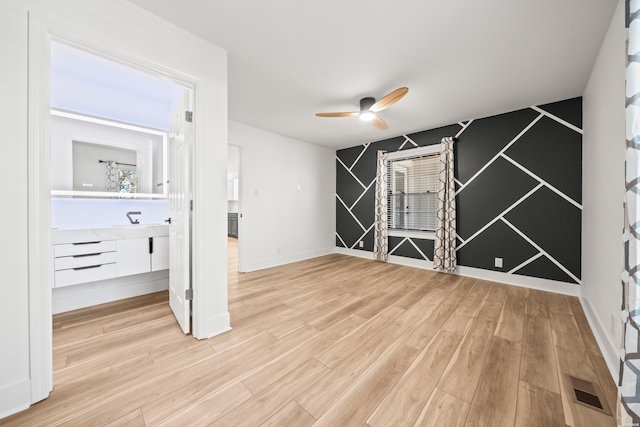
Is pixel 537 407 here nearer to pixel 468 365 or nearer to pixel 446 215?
pixel 468 365

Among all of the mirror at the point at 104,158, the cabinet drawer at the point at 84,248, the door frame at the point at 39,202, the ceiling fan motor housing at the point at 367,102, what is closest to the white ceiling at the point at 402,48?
the ceiling fan motor housing at the point at 367,102

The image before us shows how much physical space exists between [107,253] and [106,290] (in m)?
Answer: 0.51

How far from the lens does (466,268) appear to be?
359 centimetres

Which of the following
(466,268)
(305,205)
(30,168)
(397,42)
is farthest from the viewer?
(305,205)

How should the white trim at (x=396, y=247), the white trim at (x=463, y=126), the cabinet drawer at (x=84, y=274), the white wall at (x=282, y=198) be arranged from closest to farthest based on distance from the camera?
the cabinet drawer at (x=84, y=274), the white trim at (x=463, y=126), the white wall at (x=282, y=198), the white trim at (x=396, y=247)

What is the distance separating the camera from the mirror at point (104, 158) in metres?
2.42

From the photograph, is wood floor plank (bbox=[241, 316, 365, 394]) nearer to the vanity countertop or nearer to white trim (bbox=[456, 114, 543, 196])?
the vanity countertop

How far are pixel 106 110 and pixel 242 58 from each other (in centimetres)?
190

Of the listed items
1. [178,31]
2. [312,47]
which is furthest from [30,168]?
[312,47]

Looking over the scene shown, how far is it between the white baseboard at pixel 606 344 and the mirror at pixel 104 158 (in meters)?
4.36

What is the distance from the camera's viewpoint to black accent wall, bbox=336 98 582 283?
2.81 meters

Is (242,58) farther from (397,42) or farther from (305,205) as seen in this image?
(305,205)

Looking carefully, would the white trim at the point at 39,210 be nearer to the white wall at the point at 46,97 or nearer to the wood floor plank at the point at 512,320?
the white wall at the point at 46,97

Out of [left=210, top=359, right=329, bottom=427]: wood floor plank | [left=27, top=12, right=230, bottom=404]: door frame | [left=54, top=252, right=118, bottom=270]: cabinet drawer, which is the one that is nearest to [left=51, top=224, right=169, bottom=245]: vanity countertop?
[left=54, top=252, right=118, bottom=270]: cabinet drawer
